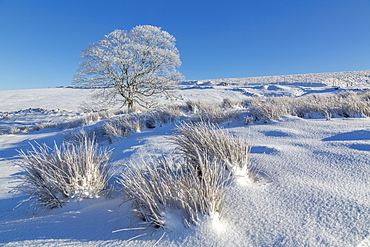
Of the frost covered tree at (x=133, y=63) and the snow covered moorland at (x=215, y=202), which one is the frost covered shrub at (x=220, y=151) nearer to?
the snow covered moorland at (x=215, y=202)

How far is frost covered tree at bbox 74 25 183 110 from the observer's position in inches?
379

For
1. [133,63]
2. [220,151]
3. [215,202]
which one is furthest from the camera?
[133,63]

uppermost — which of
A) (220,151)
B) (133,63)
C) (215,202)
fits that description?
(133,63)

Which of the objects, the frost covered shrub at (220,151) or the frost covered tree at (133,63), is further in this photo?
the frost covered tree at (133,63)

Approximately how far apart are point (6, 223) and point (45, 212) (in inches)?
9.2

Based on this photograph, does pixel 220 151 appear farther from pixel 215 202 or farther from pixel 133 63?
pixel 133 63

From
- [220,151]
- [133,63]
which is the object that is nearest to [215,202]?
[220,151]

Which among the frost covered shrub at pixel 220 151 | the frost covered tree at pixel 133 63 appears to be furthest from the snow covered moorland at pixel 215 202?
the frost covered tree at pixel 133 63

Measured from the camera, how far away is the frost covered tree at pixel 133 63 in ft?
31.6

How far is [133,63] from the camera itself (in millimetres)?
10203

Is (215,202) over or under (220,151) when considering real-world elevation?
under

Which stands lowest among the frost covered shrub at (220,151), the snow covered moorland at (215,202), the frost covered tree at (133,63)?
the snow covered moorland at (215,202)

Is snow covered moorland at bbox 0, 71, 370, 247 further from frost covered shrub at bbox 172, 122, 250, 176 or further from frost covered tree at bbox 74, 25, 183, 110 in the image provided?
frost covered tree at bbox 74, 25, 183, 110

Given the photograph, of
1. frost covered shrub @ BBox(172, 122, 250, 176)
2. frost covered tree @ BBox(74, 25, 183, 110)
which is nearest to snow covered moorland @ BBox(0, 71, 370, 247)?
frost covered shrub @ BBox(172, 122, 250, 176)
